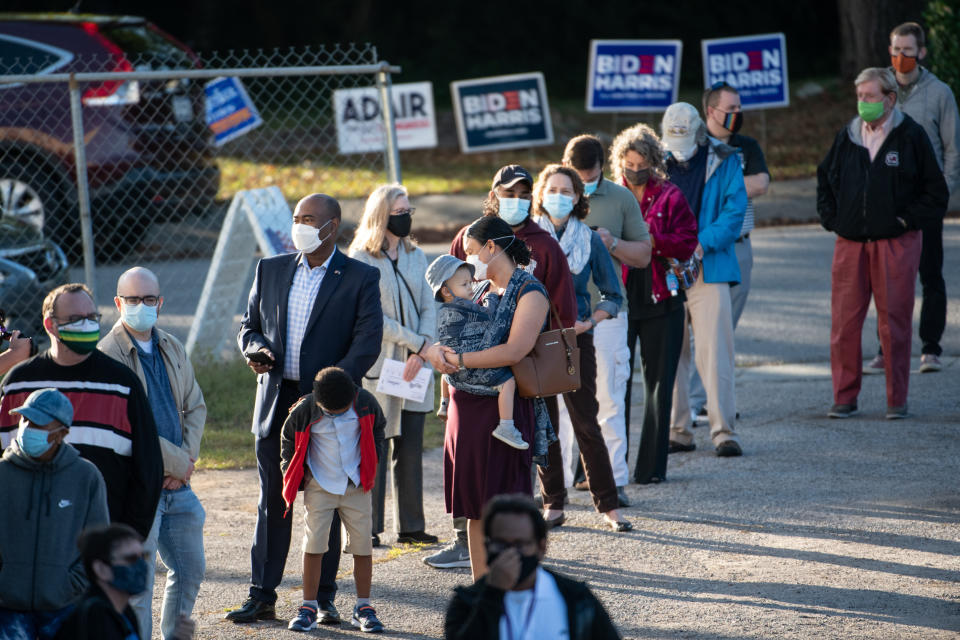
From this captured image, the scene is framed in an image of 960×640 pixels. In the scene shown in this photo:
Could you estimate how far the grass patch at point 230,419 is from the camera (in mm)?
8367

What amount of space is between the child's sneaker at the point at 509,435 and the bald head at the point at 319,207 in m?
1.26

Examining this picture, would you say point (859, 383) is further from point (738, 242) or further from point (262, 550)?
point (262, 550)

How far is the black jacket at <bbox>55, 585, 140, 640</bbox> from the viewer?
3.49m

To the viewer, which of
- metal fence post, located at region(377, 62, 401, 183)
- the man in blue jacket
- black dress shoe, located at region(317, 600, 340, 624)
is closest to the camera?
black dress shoe, located at region(317, 600, 340, 624)

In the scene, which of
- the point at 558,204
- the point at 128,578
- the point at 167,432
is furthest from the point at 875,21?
the point at 128,578

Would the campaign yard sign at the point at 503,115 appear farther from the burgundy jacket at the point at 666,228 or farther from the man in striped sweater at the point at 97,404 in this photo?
the man in striped sweater at the point at 97,404

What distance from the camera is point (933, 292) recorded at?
31.3ft

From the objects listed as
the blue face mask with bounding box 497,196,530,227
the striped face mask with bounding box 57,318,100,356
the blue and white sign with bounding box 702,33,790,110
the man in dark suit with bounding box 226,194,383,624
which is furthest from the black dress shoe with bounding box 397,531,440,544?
the blue and white sign with bounding box 702,33,790,110

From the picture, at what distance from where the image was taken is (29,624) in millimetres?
4141

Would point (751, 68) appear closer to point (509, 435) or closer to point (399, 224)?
point (399, 224)

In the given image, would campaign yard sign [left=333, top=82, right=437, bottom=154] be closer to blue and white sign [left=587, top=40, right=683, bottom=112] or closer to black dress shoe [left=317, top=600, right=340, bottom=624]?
blue and white sign [left=587, top=40, right=683, bottom=112]

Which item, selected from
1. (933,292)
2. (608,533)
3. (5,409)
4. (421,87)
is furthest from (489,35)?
(5,409)

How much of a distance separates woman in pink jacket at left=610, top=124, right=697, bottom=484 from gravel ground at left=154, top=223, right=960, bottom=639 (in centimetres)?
40

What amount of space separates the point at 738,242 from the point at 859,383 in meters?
1.25
